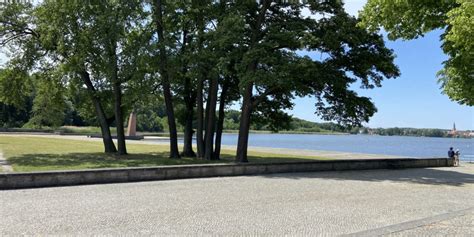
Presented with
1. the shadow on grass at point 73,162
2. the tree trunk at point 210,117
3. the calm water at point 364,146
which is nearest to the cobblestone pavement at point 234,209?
the shadow on grass at point 73,162

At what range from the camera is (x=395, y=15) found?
45.7 feet

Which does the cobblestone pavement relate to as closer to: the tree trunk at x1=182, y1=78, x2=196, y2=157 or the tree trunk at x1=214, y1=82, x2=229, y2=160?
the tree trunk at x1=214, y1=82, x2=229, y2=160

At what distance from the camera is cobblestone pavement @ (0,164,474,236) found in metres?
7.79

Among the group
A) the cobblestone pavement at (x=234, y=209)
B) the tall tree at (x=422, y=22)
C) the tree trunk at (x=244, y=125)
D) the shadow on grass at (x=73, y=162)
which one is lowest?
the cobblestone pavement at (x=234, y=209)

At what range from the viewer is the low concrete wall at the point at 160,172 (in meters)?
Answer: 12.4

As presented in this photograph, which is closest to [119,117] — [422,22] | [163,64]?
[163,64]

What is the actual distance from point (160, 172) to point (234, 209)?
5.82 m

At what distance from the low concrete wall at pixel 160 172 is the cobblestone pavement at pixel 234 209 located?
591 mm

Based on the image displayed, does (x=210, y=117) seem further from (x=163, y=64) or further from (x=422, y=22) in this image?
(x=422, y=22)

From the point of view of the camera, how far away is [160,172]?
49.3ft

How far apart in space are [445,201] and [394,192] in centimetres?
175

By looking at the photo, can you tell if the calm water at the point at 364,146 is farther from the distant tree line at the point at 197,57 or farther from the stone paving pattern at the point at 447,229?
the stone paving pattern at the point at 447,229

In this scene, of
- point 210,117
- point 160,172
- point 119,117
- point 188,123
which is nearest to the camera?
point 160,172

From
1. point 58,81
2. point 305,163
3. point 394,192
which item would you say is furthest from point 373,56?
point 58,81
